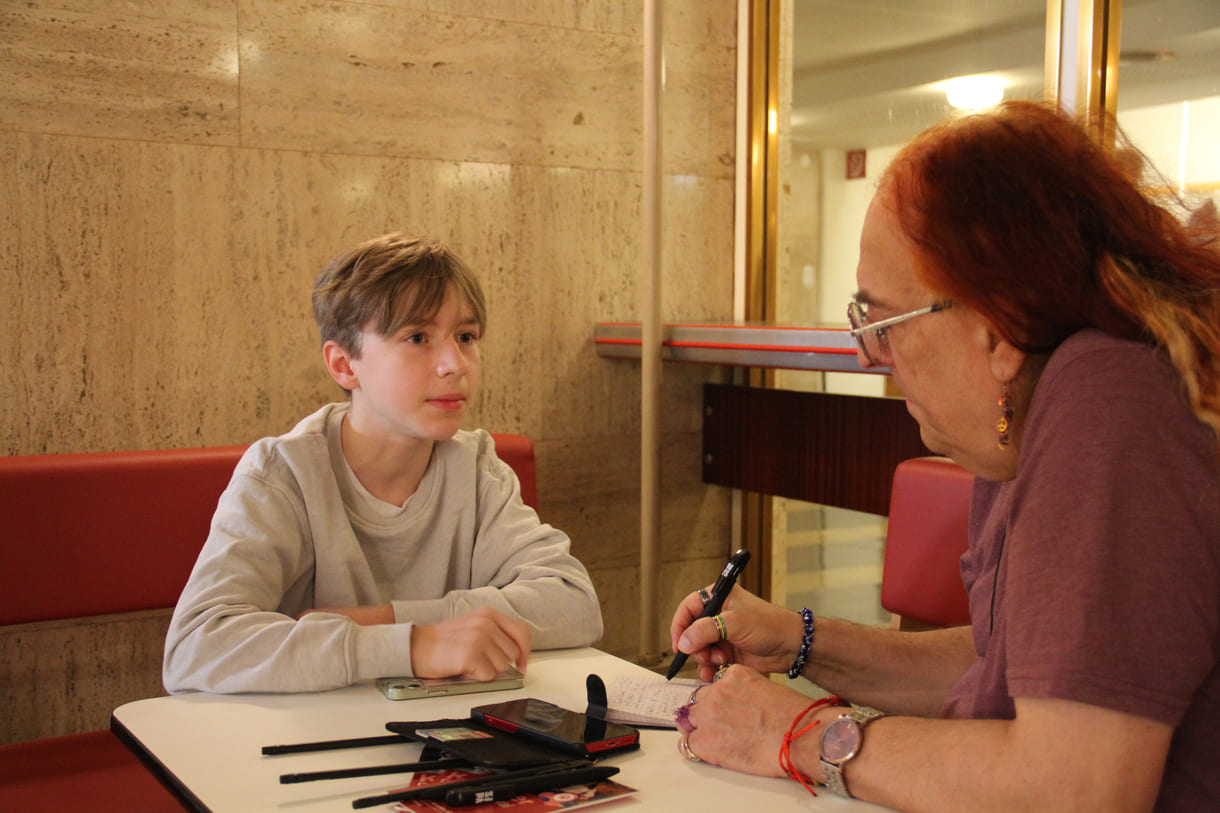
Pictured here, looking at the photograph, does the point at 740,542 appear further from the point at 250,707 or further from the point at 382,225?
the point at 250,707

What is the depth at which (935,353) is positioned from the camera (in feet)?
3.81

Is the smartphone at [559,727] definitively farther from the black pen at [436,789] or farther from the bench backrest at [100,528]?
the bench backrest at [100,528]

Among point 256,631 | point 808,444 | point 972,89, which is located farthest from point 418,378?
point 972,89

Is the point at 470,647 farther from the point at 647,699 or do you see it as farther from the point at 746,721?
the point at 746,721

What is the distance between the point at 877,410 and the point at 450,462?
5.49 feet

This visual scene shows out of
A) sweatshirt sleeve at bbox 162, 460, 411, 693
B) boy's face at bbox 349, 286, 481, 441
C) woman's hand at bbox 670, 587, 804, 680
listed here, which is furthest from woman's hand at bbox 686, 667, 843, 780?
boy's face at bbox 349, 286, 481, 441

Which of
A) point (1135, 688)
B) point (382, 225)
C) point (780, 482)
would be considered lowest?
point (780, 482)

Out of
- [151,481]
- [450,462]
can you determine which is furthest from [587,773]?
[151,481]

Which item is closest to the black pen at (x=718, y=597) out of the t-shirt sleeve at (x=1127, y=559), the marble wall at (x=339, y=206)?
the t-shirt sleeve at (x=1127, y=559)

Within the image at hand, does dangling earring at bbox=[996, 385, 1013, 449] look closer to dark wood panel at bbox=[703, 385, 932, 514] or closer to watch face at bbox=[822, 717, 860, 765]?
watch face at bbox=[822, 717, 860, 765]

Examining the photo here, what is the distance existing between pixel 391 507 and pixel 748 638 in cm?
74

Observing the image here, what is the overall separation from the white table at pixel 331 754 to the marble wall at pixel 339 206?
1875 mm

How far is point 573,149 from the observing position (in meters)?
3.76

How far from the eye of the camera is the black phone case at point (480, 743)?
1.15 metres
